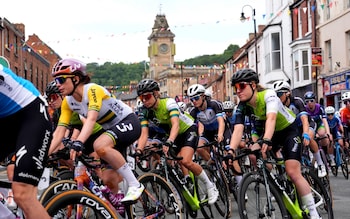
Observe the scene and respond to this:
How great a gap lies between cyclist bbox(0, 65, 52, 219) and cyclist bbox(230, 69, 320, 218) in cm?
277

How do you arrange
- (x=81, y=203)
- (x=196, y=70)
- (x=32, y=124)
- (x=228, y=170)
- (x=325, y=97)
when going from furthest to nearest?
(x=196, y=70) → (x=325, y=97) → (x=228, y=170) → (x=81, y=203) → (x=32, y=124)

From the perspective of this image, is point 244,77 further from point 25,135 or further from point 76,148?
point 25,135

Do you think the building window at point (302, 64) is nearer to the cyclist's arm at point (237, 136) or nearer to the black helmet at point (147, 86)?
the black helmet at point (147, 86)

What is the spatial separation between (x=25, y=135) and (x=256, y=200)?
2.98m

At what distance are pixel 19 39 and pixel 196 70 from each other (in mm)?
96421

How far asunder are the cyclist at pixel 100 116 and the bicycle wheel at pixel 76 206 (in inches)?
21.5

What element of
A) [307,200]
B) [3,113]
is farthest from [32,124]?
[307,200]

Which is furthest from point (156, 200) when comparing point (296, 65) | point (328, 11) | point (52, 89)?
point (296, 65)

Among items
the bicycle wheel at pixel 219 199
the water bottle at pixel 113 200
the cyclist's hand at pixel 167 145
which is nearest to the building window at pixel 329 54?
the bicycle wheel at pixel 219 199

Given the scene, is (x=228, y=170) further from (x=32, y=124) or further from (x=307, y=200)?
(x=32, y=124)

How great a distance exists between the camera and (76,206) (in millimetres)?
4656

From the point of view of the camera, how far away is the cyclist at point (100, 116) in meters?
5.46

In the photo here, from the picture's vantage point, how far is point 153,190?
672cm

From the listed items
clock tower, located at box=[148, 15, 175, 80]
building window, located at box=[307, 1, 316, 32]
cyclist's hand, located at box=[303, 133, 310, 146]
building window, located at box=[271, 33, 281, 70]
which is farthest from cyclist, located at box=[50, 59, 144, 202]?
clock tower, located at box=[148, 15, 175, 80]
